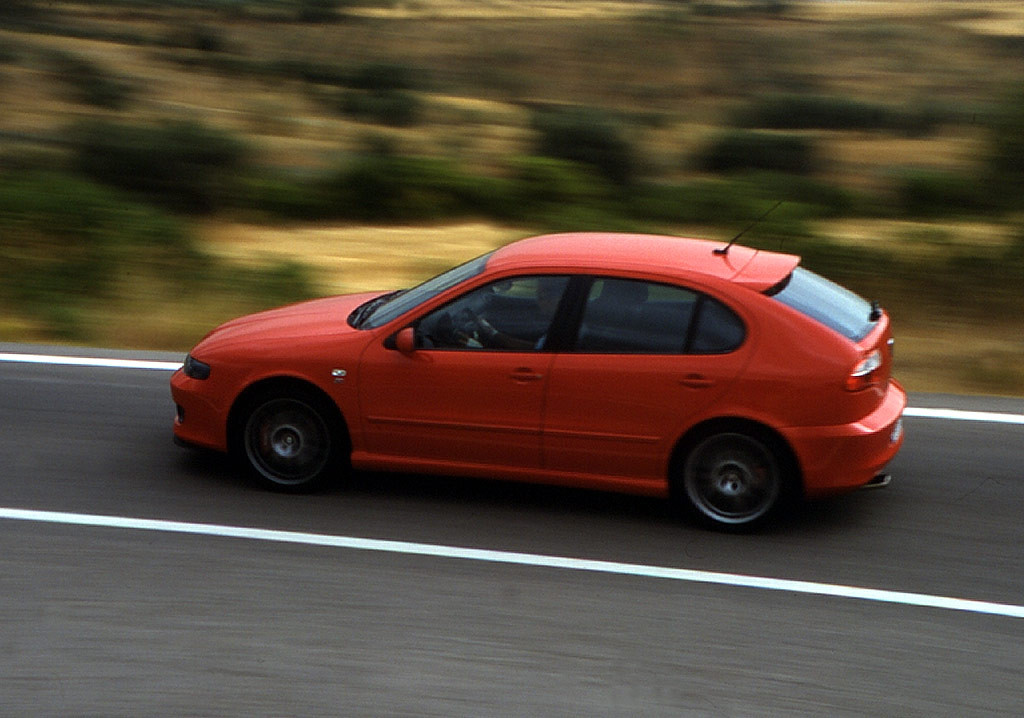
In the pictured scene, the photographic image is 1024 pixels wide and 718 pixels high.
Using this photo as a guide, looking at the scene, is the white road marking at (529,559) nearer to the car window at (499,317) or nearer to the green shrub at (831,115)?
the car window at (499,317)

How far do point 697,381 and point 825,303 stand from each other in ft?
3.05

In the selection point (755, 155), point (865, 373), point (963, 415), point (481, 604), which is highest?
point (755, 155)

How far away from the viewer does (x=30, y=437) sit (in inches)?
334

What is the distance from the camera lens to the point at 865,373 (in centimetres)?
670

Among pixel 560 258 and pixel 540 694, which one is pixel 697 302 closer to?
pixel 560 258

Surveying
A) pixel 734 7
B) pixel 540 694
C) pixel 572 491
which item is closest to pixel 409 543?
pixel 572 491

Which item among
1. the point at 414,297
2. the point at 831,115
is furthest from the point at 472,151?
the point at 414,297

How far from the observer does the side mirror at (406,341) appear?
696cm

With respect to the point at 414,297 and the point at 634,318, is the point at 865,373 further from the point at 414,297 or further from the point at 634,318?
the point at 414,297

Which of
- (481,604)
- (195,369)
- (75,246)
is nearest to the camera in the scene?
(481,604)

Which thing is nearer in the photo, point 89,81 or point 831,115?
point 89,81

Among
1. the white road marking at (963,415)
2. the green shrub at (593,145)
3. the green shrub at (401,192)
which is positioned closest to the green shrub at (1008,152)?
the green shrub at (593,145)

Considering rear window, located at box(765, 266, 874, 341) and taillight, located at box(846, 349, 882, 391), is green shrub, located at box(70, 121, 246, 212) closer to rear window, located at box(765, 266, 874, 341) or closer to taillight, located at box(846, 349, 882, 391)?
rear window, located at box(765, 266, 874, 341)

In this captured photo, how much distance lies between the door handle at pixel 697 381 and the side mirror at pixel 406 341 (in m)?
1.46
